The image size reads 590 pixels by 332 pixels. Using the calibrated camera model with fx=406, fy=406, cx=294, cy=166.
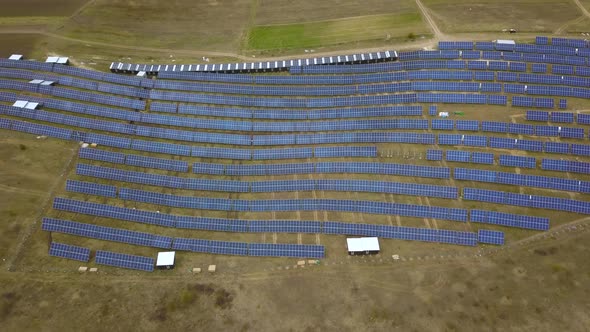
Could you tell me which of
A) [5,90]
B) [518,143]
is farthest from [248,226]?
[5,90]

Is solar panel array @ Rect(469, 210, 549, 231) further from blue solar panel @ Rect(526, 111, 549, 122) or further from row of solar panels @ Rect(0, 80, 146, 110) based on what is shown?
row of solar panels @ Rect(0, 80, 146, 110)

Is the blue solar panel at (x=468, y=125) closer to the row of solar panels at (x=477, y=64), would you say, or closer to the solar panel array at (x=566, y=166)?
the solar panel array at (x=566, y=166)

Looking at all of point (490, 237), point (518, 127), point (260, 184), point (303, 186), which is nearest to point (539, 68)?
point (518, 127)

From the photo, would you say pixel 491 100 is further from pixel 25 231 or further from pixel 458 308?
pixel 25 231

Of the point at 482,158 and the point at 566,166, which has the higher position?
the point at 566,166

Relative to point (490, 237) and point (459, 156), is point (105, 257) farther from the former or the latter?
point (459, 156)

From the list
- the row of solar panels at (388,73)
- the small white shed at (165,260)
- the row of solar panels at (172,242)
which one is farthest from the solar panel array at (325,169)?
the row of solar panels at (388,73)

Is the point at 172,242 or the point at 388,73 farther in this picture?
the point at 388,73

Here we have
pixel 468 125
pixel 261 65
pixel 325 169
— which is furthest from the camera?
pixel 261 65
